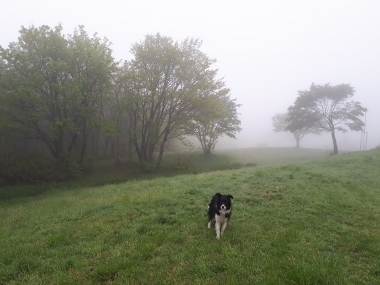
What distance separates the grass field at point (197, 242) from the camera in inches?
262

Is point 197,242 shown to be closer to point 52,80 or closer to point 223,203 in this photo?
point 223,203

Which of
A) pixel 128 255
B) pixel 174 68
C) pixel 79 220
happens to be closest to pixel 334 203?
pixel 128 255

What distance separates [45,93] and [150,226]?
82.8ft

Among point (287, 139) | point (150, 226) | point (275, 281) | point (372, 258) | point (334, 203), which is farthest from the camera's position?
point (287, 139)

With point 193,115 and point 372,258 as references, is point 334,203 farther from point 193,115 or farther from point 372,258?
point 193,115

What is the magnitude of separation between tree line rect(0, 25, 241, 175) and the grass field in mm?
16374

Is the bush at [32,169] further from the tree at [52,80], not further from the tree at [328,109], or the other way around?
the tree at [328,109]

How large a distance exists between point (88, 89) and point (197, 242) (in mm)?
27616

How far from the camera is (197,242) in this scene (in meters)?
8.45

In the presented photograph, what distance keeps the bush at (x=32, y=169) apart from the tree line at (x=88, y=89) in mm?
1315

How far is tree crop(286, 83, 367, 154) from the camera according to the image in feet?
166

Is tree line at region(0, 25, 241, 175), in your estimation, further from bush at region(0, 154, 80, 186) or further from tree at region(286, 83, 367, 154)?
tree at region(286, 83, 367, 154)

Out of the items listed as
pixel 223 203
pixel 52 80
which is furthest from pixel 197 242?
pixel 52 80

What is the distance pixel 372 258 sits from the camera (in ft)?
23.8
